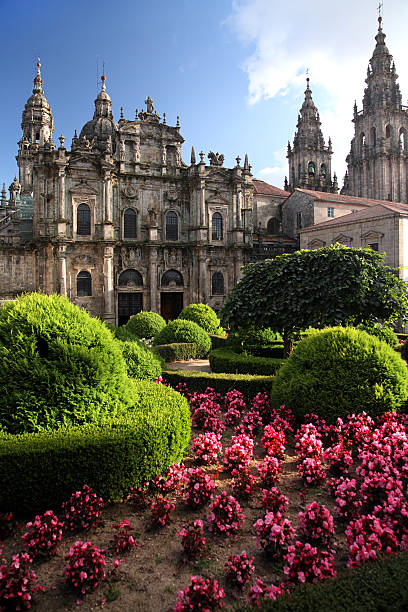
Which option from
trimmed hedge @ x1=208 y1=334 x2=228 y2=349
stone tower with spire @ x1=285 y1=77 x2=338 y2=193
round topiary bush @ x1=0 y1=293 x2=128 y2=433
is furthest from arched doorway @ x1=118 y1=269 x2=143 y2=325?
stone tower with spire @ x1=285 y1=77 x2=338 y2=193

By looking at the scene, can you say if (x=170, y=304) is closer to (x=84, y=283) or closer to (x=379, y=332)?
(x=84, y=283)

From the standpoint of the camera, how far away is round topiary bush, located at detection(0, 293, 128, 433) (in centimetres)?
563

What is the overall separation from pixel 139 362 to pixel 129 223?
74.3 ft

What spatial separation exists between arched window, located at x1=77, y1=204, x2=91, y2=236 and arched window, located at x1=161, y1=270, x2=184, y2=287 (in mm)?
6892

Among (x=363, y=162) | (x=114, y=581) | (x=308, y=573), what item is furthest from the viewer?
(x=363, y=162)

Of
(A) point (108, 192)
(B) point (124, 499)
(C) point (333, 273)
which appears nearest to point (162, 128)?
(A) point (108, 192)

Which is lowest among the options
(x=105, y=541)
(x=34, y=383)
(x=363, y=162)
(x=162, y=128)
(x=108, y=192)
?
Result: (x=105, y=541)

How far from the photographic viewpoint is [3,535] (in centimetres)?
465

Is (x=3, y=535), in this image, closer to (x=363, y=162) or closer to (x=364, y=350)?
(x=364, y=350)

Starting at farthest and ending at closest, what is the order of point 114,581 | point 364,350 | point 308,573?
point 364,350 < point 114,581 < point 308,573

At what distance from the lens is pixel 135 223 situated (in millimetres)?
31234

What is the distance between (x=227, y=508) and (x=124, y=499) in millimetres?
1693

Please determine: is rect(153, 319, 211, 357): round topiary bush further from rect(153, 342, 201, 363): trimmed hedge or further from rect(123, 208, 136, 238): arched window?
rect(123, 208, 136, 238): arched window

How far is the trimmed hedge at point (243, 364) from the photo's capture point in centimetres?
1188
